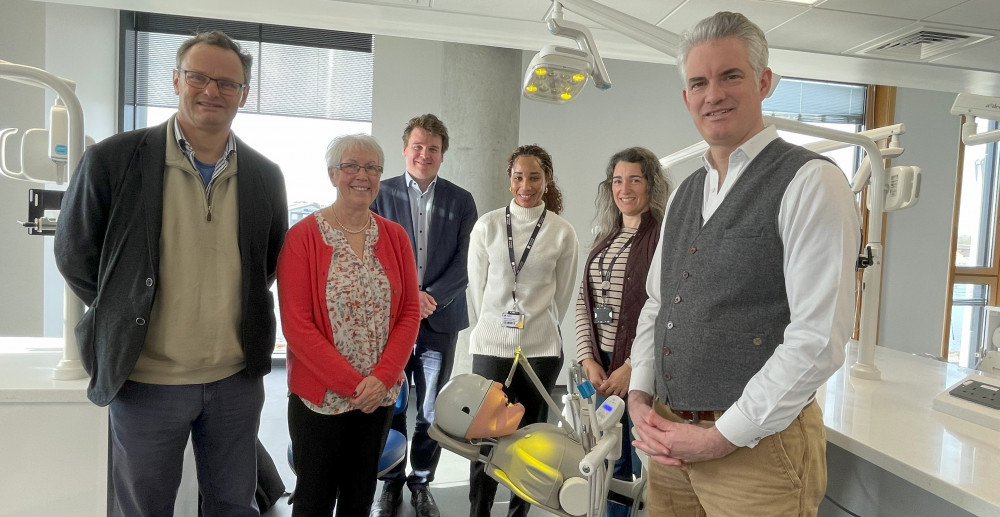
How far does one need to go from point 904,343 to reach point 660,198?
543 cm

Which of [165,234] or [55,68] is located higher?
[55,68]

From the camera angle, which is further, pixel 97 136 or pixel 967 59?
pixel 97 136

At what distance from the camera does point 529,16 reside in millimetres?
3506

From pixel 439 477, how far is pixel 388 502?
657 mm

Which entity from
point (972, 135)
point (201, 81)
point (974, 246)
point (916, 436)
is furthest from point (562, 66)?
point (974, 246)

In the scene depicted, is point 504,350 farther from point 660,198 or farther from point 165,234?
point 165,234

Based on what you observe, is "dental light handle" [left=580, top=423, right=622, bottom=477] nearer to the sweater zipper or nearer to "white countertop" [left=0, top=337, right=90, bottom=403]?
the sweater zipper

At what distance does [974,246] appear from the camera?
6.63 meters

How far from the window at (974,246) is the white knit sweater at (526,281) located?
18.9 feet

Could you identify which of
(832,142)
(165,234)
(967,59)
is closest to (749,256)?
(165,234)

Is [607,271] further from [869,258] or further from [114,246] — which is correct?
[114,246]

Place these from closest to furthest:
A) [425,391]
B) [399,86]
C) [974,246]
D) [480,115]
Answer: [425,391], [480,115], [399,86], [974,246]

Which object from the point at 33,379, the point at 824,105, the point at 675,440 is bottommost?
the point at 33,379

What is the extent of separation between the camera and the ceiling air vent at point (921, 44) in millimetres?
3688
